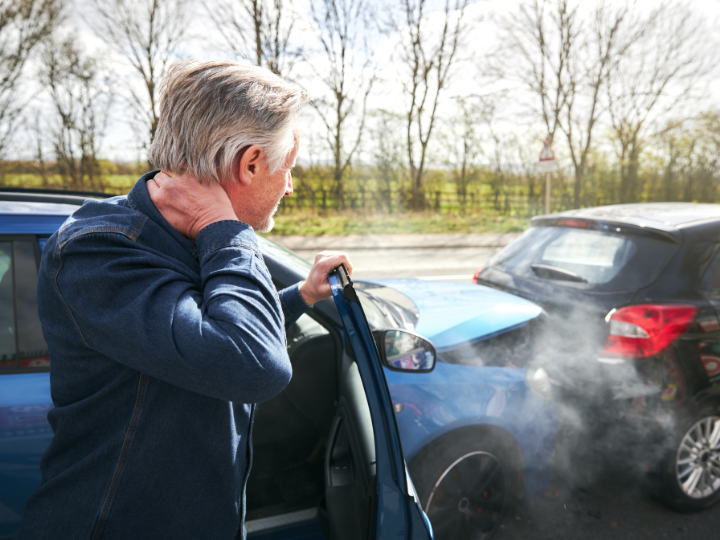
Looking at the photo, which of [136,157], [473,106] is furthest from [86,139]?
[473,106]

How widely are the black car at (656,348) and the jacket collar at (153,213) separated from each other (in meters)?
1.96

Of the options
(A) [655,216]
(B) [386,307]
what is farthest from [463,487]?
(A) [655,216]

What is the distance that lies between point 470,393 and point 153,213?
1.49 metres

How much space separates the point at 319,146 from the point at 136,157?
19.6ft

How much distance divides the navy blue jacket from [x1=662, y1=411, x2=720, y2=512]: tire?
8.27 feet

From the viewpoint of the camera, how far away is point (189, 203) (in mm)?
922

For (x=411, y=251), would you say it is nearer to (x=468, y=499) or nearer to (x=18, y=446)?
(x=468, y=499)

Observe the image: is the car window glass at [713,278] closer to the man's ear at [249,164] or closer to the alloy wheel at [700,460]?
the alloy wheel at [700,460]

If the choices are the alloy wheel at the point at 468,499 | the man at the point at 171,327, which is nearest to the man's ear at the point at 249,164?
the man at the point at 171,327

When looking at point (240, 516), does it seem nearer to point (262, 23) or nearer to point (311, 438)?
point (311, 438)

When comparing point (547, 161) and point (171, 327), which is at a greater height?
point (547, 161)

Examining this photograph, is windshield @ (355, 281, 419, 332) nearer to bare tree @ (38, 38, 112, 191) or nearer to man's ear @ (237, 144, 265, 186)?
man's ear @ (237, 144, 265, 186)

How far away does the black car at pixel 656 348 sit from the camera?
245cm

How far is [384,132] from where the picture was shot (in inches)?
678
